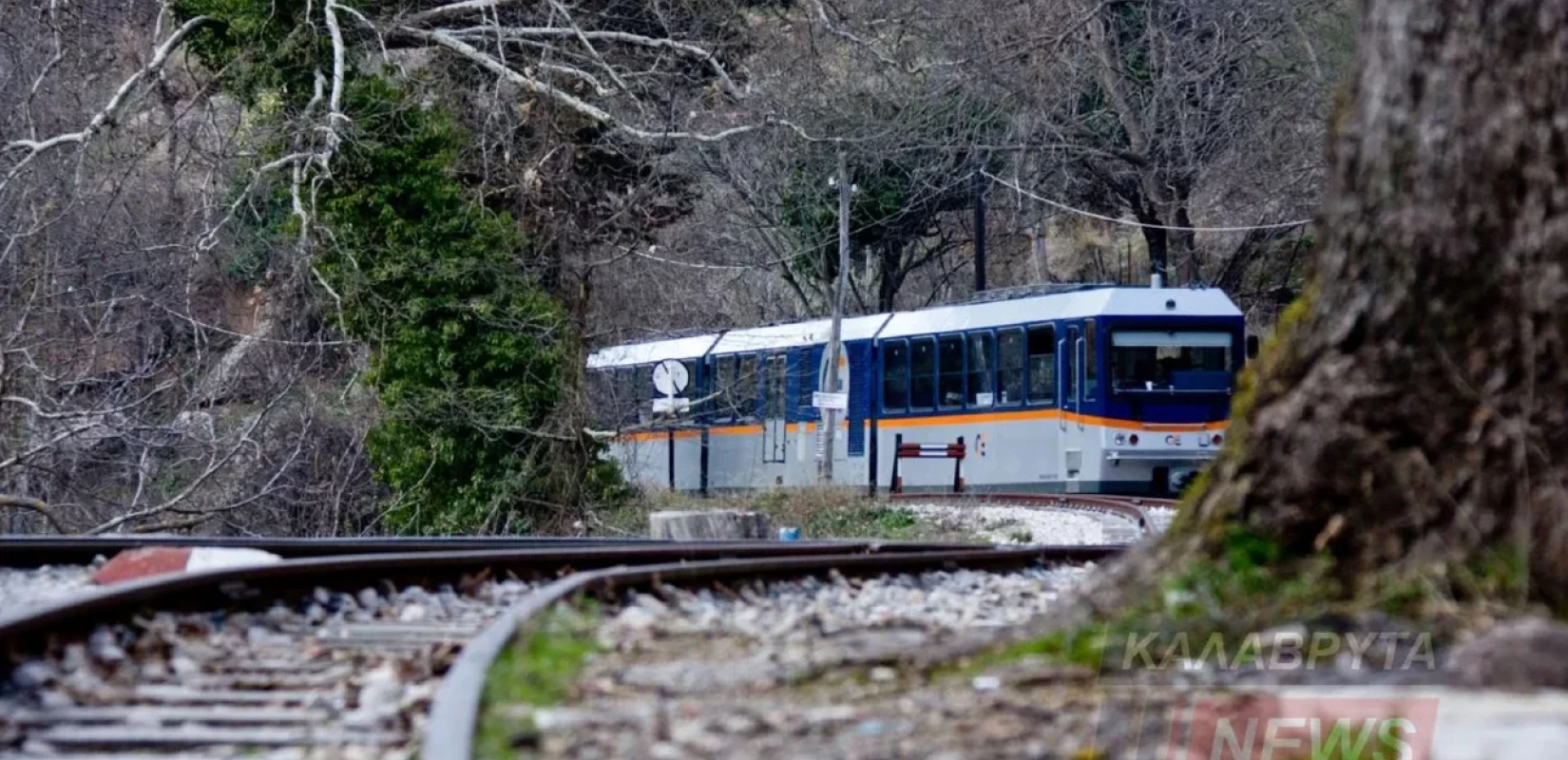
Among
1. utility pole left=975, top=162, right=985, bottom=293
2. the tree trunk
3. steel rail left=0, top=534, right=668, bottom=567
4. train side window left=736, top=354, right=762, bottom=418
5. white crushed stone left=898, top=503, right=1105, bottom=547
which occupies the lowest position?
steel rail left=0, top=534, right=668, bottom=567

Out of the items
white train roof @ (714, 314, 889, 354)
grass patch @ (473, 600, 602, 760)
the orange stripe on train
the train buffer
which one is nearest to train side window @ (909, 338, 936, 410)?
the orange stripe on train

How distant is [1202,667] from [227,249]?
22.6m

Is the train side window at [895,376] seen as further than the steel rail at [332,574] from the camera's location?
Yes

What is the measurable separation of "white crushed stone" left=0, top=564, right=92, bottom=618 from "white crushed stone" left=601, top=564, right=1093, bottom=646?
9.05 feet

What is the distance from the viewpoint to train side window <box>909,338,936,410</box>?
27594 mm

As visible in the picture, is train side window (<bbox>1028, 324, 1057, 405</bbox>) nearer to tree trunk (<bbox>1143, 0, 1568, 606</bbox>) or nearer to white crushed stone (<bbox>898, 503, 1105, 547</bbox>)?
white crushed stone (<bbox>898, 503, 1105, 547</bbox>)

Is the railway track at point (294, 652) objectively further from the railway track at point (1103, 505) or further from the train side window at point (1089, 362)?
the train side window at point (1089, 362)

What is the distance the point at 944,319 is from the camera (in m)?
27.5

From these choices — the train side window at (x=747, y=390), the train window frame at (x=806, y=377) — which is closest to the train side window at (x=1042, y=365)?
the train window frame at (x=806, y=377)

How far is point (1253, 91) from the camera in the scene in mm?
33375

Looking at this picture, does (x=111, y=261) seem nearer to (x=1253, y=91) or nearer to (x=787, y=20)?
(x=787, y=20)

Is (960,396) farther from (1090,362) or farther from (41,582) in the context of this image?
(41,582)

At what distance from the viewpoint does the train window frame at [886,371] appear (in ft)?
93.0

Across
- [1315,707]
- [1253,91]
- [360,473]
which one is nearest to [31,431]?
[360,473]
